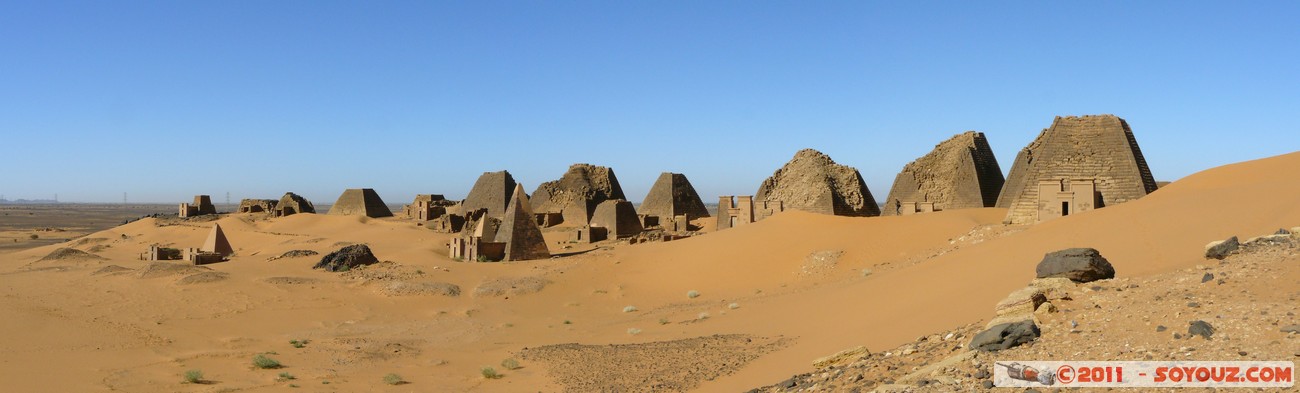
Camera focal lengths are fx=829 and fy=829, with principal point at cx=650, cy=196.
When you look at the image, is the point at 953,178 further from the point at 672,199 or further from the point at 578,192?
the point at 578,192

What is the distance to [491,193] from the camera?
44.0m

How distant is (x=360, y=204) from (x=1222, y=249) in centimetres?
4505

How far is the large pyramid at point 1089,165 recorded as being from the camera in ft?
62.7

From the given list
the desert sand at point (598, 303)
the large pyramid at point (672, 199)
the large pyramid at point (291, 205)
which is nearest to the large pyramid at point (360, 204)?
the large pyramid at point (291, 205)

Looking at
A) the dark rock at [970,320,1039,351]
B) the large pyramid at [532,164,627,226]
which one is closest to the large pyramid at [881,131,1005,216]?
the large pyramid at [532,164,627,226]

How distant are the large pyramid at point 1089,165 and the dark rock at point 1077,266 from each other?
1155 cm

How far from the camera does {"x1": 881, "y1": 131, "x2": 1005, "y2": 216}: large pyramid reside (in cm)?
2925

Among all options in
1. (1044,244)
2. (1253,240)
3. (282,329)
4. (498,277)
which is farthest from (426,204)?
(1253,240)

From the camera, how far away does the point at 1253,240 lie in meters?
8.04

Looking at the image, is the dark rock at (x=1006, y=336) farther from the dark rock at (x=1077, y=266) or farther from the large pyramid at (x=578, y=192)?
the large pyramid at (x=578, y=192)

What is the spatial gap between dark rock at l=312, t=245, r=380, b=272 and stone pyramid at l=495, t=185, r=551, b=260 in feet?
12.4

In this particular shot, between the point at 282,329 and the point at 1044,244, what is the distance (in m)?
13.1

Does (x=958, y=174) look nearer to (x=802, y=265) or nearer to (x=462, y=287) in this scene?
(x=802, y=265)

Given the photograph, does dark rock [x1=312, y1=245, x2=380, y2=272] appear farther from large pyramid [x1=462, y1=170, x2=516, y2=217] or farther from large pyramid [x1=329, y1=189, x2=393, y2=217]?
large pyramid [x1=329, y1=189, x2=393, y2=217]
